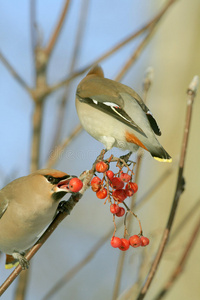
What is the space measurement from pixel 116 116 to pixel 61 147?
52 cm

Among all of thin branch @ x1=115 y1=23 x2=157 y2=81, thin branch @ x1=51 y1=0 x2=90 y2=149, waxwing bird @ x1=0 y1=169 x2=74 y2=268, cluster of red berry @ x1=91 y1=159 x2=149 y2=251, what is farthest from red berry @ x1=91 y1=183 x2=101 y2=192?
thin branch @ x1=51 y1=0 x2=90 y2=149

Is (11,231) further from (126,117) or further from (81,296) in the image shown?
(81,296)

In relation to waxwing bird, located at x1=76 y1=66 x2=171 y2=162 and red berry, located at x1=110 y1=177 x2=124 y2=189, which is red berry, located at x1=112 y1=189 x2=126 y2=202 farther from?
waxwing bird, located at x1=76 y1=66 x2=171 y2=162

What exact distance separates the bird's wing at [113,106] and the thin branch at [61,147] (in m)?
0.33

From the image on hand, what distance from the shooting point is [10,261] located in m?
2.61

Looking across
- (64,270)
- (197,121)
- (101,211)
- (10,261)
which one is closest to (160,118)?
(197,121)

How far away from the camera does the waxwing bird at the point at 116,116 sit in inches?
67.1

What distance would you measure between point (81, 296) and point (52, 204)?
450 cm

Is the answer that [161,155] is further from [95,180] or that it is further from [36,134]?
[36,134]

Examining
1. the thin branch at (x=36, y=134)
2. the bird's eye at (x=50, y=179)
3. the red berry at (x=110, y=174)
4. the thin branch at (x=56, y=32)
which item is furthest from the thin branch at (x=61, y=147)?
the red berry at (x=110, y=174)

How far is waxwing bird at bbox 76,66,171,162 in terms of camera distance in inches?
67.1

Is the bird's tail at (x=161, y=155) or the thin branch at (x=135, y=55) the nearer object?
the bird's tail at (x=161, y=155)

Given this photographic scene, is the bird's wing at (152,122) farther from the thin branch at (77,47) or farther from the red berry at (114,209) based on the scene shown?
the thin branch at (77,47)

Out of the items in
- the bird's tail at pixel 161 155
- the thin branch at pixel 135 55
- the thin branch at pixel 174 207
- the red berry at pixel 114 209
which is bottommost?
the thin branch at pixel 174 207
